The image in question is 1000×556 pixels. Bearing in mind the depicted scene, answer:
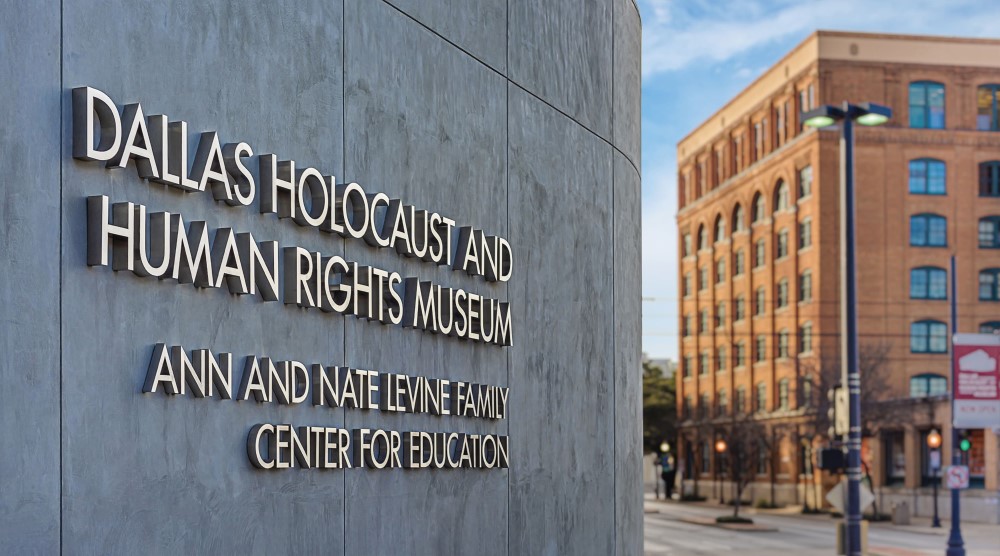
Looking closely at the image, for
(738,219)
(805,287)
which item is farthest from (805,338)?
(738,219)

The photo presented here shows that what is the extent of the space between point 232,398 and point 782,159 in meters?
70.7

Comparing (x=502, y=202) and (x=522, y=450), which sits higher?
(x=502, y=202)

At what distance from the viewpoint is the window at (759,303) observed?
77.9 metres

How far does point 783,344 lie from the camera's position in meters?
74.2

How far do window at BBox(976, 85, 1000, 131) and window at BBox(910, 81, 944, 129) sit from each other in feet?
7.20

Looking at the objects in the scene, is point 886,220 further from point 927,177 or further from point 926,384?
point 926,384

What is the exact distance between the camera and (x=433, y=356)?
907 centimetres

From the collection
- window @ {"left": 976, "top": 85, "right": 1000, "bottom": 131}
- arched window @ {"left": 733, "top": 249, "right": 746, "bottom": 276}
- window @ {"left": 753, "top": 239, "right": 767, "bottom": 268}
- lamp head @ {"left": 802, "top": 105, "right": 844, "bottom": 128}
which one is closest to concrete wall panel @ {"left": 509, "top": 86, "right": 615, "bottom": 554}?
lamp head @ {"left": 802, "top": 105, "right": 844, "bottom": 128}

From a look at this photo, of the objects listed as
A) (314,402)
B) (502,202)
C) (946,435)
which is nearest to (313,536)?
(314,402)

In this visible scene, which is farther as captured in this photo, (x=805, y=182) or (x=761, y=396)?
(x=761, y=396)

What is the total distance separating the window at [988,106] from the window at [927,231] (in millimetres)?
5912

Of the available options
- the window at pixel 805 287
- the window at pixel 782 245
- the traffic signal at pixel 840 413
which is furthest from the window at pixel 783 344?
the traffic signal at pixel 840 413

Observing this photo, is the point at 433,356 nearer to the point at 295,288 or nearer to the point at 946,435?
the point at 295,288

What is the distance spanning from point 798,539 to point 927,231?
31977 millimetres
